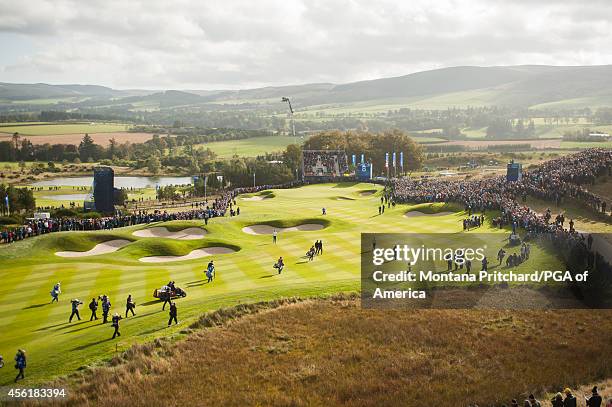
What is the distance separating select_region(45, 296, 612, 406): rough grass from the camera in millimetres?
25281

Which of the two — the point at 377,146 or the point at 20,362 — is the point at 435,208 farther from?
the point at 377,146

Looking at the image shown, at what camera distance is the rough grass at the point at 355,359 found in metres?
25.3

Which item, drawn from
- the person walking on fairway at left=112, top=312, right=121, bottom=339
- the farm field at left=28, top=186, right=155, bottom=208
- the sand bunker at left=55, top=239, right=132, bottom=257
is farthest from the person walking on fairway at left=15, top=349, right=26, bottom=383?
the farm field at left=28, top=186, right=155, bottom=208

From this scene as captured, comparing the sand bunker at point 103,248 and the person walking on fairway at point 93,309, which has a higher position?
the person walking on fairway at point 93,309

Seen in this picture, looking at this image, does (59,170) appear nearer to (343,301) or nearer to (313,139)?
(313,139)

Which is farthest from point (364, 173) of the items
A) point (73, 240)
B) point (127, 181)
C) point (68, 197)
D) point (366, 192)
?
point (127, 181)

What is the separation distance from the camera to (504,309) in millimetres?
35094

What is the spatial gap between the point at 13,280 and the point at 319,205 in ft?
169

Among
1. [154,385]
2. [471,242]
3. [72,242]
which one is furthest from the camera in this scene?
[72,242]

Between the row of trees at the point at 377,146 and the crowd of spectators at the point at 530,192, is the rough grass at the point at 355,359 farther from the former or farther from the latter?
A: the row of trees at the point at 377,146

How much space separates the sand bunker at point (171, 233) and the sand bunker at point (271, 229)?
534 cm

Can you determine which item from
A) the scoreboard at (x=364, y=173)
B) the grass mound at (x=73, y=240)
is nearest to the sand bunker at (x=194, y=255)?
the grass mound at (x=73, y=240)

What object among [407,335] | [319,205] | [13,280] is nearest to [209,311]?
[407,335]

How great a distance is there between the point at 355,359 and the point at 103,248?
32.0 m
